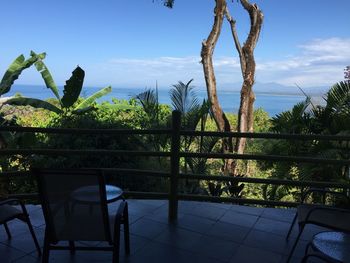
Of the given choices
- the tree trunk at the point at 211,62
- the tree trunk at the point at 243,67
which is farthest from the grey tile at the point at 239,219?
the tree trunk at the point at 211,62

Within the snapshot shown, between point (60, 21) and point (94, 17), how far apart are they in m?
2.43

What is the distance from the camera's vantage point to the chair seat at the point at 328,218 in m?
2.56

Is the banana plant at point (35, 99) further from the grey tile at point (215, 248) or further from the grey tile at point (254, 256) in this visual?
the grey tile at point (254, 256)

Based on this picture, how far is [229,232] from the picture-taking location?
342 cm

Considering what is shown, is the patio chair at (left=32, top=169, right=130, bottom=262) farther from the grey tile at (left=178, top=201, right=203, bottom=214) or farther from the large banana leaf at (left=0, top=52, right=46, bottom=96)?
the large banana leaf at (left=0, top=52, right=46, bottom=96)

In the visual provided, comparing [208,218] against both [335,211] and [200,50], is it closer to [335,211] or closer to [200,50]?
[335,211]

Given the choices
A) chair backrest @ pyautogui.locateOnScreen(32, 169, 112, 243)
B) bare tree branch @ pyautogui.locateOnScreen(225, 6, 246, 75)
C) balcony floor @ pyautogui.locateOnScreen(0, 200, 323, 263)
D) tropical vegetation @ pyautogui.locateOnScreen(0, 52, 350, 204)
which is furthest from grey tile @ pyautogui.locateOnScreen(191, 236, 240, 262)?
bare tree branch @ pyautogui.locateOnScreen(225, 6, 246, 75)

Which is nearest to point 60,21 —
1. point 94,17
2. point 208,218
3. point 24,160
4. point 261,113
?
point 94,17

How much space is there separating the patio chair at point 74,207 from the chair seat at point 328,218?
4.74 ft

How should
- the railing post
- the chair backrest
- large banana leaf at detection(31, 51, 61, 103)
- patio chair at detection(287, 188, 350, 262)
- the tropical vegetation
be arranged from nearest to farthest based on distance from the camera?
the chair backrest < patio chair at detection(287, 188, 350, 262) < the railing post < the tropical vegetation < large banana leaf at detection(31, 51, 61, 103)

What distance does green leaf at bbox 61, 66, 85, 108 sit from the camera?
776cm

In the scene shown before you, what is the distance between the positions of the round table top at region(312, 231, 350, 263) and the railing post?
168 cm

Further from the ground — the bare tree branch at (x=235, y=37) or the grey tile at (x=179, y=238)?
the bare tree branch at (x=235, y=37)

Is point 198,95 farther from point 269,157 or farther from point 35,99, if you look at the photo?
point 35,99
